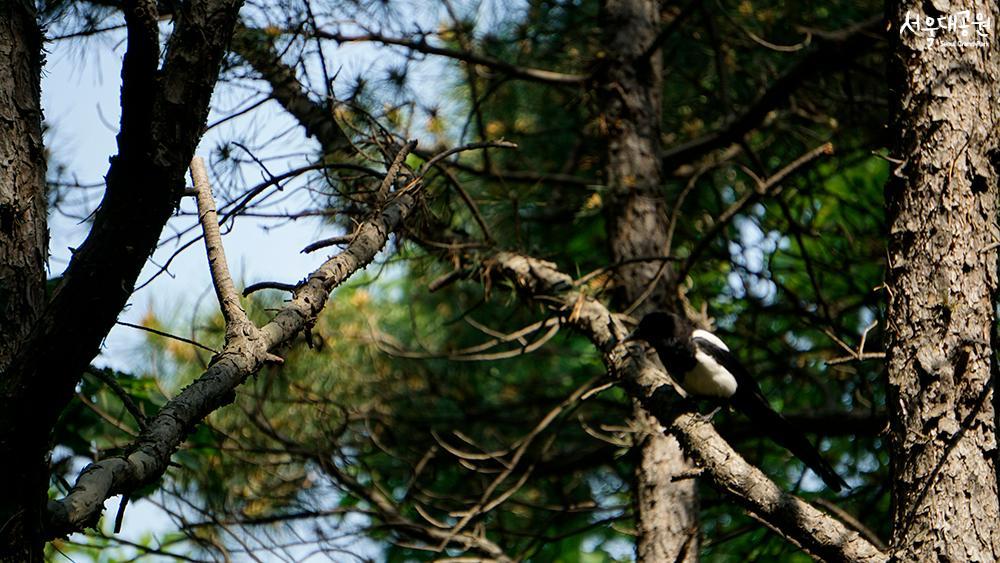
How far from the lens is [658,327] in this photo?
4.46 metres

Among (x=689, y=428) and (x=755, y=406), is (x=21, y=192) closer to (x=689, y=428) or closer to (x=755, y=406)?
(x=689, y=428)

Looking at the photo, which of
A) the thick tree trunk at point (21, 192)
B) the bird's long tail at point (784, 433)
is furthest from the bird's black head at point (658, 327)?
the thick tree trunk at point (21, 192)

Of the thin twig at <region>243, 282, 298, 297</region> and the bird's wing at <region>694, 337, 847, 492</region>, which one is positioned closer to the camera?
the thin twig at <region>243, 282, 298, 297</region>

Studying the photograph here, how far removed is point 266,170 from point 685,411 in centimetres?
168

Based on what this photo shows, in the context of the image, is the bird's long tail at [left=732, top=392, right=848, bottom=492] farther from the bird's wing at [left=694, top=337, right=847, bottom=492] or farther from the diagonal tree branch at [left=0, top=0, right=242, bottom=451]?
the diagonal tree branch at [left=0, top=0, right=242, bottom=451]

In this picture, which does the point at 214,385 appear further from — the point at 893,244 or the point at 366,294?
the point at 366,294

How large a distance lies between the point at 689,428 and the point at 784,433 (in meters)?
1.32

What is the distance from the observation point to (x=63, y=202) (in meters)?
3.94

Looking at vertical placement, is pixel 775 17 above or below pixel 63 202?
above

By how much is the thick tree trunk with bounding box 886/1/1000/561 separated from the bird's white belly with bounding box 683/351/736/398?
1714 mm

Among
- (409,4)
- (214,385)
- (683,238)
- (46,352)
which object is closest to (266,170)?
(214,385)

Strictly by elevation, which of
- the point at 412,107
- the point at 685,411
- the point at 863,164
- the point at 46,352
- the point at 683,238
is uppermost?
the point at 863,164

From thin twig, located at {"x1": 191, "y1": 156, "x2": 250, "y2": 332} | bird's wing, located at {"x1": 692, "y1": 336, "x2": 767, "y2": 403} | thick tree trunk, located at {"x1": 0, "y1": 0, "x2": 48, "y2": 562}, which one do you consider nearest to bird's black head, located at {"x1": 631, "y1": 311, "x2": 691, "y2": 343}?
bird's wing, located at {"x1": 692, "y1": 336, "x2": 767, "y2": 403}

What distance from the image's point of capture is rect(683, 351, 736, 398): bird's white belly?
15.3ft
